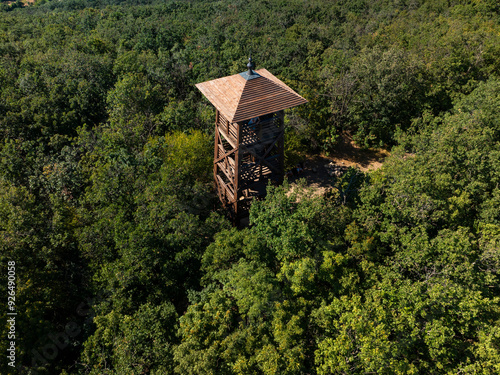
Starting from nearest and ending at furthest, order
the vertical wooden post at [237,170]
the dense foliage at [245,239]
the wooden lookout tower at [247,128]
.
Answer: the dense foliage at [245,239] < the wooden lookout tower at [247,128] < the vertical wooden post at [237,170]

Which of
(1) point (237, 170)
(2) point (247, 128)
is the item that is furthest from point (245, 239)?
(2) point (247, 128)

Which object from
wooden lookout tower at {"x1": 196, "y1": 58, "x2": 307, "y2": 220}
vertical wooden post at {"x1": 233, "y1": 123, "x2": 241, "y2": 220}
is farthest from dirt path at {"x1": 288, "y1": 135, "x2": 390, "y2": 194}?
vertical wooden post at {"x1": 233, "y1": 123, "x2": 241, "y2": 220}

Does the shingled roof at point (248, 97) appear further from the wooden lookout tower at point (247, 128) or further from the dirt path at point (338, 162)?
the dirt path at point (338, 162)

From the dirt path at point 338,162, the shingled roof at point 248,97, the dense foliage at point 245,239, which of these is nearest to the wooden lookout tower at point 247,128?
the shingled roof at point 248,97

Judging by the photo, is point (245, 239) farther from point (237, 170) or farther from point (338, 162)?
point (338, 162)

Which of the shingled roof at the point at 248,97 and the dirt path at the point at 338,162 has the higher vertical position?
the shingled roof at the point at 248,97

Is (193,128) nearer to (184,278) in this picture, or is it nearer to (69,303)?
(184,278)

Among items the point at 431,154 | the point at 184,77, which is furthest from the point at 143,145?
the point at 431,154
